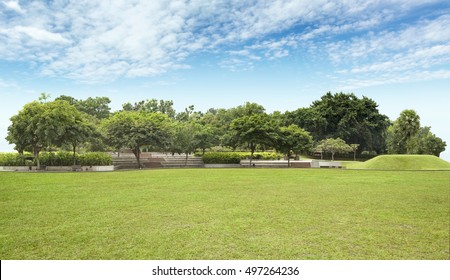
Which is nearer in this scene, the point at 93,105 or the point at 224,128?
the point at 224,128

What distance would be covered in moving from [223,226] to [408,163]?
30.3 meters

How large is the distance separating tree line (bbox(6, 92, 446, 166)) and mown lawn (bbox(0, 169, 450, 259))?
1601 cm

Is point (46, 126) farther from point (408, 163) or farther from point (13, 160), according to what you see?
point (408, 163)

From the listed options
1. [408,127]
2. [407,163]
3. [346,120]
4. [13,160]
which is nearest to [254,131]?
[407,163]

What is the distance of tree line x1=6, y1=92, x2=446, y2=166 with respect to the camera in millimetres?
26500

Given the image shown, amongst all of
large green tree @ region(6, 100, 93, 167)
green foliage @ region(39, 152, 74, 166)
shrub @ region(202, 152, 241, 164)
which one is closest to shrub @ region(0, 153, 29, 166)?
large green tree @ region(6, 100, 93, 167)

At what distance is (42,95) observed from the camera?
105ft

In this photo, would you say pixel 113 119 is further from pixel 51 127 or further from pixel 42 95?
pixel 51 127

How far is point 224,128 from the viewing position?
192 ft

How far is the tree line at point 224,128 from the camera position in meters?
26.5

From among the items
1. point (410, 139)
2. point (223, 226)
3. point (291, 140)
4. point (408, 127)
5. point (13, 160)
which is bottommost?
point (223, 226)

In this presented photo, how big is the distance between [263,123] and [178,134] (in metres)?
9.74

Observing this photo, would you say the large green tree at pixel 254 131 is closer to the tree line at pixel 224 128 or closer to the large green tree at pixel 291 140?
the tree line at pixel 224 128
